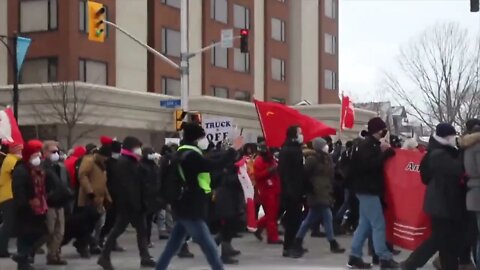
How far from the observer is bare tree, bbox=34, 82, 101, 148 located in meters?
37.3

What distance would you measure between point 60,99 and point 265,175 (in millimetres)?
24747

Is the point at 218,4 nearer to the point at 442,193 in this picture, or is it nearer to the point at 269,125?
the point at 269,125

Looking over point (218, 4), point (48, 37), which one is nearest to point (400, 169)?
point (48, 37)

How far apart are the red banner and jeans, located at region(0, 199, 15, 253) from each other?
4864 mm

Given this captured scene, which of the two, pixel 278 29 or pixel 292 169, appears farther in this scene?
pixel 278 29

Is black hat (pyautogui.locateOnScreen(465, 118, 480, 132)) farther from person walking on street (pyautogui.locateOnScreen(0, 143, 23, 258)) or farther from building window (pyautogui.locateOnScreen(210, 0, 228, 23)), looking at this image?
building window (pyautogui.locateOnScreen(210, 0, 228, 23))

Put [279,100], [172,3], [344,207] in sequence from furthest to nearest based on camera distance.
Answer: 1. [279,100]
2. [172,3]
3. [344,207]

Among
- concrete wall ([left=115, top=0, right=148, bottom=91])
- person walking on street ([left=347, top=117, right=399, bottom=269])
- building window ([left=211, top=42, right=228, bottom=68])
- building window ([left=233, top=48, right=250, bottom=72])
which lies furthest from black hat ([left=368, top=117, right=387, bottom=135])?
building window ([left=233, top=48, right=250, bottom=72])

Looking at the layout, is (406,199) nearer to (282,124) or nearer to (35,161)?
(282,124)

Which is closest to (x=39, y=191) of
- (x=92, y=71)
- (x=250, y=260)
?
(x=250, y=260)

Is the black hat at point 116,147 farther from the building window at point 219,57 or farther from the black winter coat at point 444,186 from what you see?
the building window at point 219,57

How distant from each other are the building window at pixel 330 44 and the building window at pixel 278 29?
4836 mm

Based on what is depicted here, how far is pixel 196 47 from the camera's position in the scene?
4809 centimetres

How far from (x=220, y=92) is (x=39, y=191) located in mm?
38942
